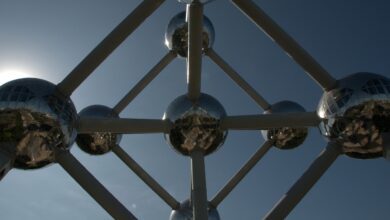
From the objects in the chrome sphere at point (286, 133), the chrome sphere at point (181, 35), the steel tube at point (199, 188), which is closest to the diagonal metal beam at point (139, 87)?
the chrome sphere at point (181, 35)

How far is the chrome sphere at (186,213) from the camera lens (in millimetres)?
9047

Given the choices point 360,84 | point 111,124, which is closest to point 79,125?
point 111,124

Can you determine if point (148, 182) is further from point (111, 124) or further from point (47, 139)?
point (47, 139)

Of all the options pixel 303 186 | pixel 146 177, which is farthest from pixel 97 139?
pixel 303 186

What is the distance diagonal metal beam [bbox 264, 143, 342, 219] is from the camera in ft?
19.4

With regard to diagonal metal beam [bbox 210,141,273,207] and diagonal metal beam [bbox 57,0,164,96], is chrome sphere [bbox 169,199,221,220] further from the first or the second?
diagonal metal beam [bbox 57,0,164,96]

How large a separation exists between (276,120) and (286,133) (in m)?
3.48

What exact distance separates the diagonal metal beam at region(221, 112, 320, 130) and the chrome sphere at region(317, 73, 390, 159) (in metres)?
0.19

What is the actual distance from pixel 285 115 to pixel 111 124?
233 cm

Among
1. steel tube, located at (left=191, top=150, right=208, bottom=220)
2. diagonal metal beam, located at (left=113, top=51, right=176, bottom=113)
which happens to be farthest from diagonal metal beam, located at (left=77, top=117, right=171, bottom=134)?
diagonal metal beam, located at (left=113, top=51, right=176, bottom=113)

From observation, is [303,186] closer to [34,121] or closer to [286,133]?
[34,121]

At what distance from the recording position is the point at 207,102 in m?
6.83

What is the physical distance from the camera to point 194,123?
6805 millimetres

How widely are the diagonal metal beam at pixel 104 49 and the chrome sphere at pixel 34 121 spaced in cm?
19
